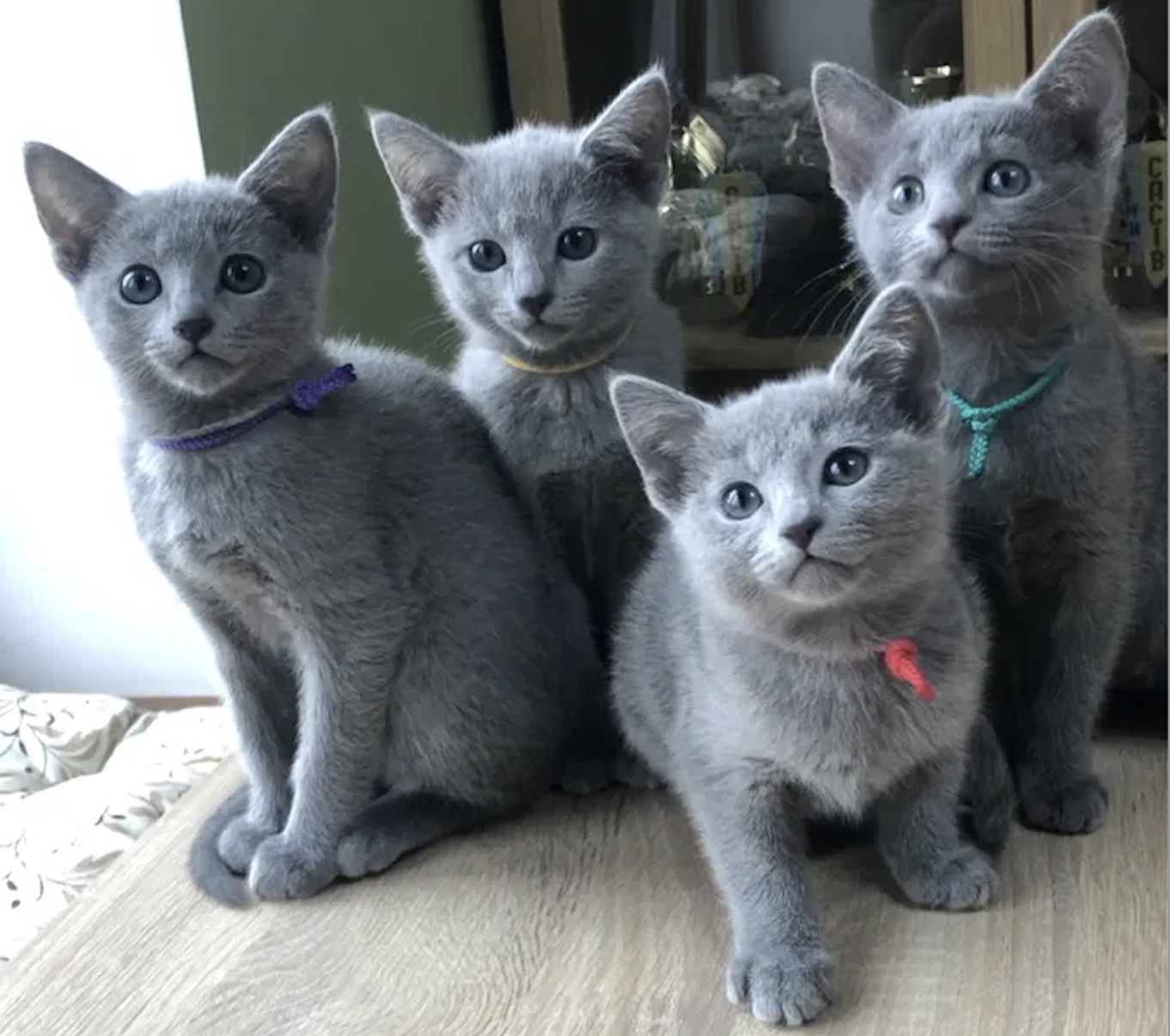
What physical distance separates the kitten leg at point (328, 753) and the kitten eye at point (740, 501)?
286mm

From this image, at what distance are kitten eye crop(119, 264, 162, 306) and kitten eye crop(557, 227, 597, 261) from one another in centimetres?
28

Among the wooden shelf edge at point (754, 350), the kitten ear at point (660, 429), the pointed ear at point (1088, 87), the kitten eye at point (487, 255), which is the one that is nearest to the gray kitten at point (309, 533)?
the kitten eye at point (487, 255)

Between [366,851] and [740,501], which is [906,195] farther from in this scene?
[366,851]

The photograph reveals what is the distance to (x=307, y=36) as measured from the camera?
4.68 ft

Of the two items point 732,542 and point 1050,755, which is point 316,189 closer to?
point 732,542

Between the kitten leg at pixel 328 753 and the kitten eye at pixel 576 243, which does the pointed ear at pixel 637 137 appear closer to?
the kitten eye at pixel 576 243

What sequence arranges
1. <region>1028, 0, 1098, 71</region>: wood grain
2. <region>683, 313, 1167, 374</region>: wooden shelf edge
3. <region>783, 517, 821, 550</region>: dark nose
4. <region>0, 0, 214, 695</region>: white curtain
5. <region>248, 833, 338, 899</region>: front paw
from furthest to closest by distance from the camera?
<region>683, 313, 1167, 374</region>: wooden shelf edge → <region>1028, 0, 1098, 71</region>: wood grain → <region>0, 0, 214, 695</region>: white curtain → <region>248, 833, 338, 899</region>: front paw → <region>783, 517, 821, 550</region>: dark nose

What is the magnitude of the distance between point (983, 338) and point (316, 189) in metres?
0.46

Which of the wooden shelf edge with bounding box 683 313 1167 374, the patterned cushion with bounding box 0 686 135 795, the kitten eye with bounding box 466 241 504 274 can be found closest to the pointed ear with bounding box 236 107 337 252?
the kitten eye with bounding box 466 241 504 274

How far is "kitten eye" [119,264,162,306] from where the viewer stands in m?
0.95

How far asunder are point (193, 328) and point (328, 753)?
1.01ft

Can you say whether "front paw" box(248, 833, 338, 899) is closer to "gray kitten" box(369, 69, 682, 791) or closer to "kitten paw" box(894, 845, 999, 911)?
"gray kitten" box(369, 69, 682, 791)

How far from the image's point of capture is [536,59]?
1711 millimetres

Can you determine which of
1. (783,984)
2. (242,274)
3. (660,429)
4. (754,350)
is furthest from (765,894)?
(754,350)
